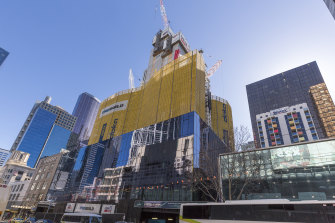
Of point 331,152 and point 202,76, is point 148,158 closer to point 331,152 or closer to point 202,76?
point 202,76

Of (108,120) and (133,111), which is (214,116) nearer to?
(133,111)

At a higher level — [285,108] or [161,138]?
[285,108]

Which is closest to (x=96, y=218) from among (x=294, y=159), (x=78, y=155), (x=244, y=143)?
(x=244, y=143)

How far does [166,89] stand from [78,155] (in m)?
46.5

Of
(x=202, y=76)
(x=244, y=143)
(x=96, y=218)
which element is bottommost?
(x=96, y=218)

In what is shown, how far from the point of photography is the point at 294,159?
90.0 ft

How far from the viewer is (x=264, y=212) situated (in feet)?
42.7

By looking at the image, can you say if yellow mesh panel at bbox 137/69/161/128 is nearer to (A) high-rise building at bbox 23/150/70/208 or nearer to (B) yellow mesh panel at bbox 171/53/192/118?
(B) yellow mesh panel at bbox 171/53/192/118

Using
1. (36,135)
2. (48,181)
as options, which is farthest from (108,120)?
(36,135)

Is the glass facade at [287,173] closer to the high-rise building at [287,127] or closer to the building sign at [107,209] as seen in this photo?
the building sign at [107,209]

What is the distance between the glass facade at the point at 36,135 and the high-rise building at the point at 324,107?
197657 millimetres

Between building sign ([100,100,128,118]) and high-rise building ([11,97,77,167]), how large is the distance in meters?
113

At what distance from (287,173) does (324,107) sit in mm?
98759

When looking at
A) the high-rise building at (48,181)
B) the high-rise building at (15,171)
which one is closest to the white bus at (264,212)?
the high-rise building at (48,181)
